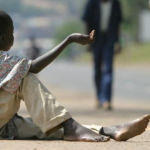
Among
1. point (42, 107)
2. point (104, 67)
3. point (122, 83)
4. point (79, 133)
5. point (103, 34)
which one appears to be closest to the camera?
point (42, 107)

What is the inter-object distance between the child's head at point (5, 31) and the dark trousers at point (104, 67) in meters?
5.78

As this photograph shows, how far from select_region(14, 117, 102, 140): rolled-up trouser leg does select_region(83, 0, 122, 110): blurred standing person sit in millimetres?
5748

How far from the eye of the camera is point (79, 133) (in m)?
5.93

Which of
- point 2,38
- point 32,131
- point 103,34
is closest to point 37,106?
point 32,131

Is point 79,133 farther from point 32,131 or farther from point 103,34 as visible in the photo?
point 103,34

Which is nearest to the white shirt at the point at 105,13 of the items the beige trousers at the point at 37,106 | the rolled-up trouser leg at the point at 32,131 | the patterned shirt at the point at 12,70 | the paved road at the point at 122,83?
the paved road at the point at 122,83

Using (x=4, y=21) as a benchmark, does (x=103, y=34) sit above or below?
below

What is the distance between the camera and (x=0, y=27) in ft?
20.4

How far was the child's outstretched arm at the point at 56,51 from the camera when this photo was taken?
5.96 m

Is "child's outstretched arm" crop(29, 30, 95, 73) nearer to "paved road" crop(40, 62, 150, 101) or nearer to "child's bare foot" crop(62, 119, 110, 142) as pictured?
"child's bare foot" crop(62, 119, 110, 142)

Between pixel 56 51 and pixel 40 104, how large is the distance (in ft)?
1.43

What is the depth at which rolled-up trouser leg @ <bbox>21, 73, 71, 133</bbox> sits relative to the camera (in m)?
5.82

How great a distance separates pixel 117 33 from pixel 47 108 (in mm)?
6625

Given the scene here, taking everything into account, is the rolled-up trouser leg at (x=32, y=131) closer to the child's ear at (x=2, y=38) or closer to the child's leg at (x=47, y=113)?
the child's leg at (x=47, y=113)
